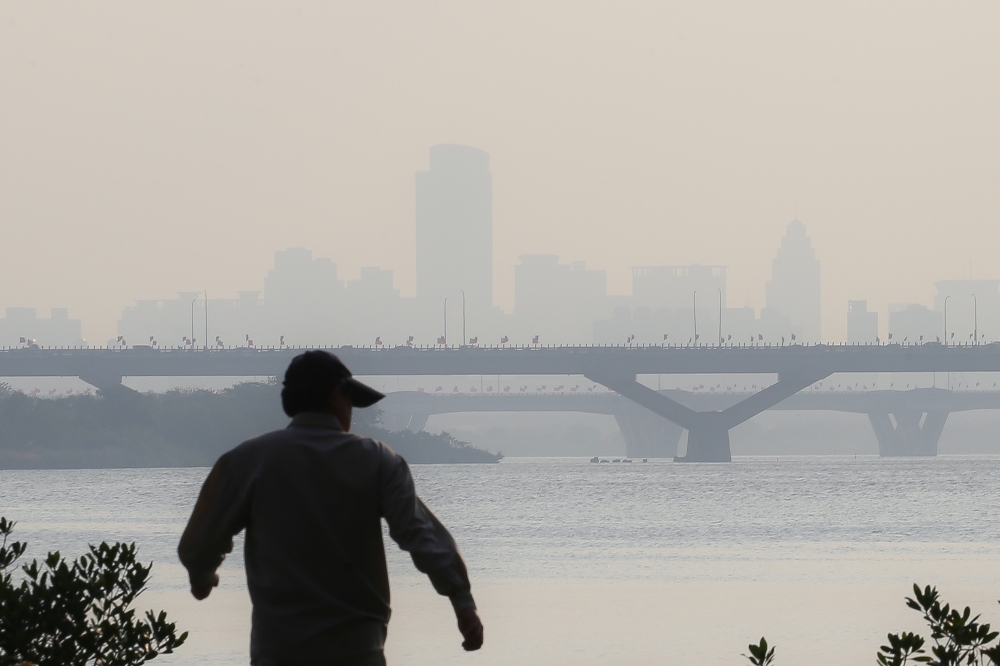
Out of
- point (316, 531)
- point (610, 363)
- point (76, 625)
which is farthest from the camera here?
point (610, 363)

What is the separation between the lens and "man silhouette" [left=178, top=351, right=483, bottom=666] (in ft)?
16.8

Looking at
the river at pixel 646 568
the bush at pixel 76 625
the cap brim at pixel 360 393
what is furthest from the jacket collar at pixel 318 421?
the river at pixel 646 568

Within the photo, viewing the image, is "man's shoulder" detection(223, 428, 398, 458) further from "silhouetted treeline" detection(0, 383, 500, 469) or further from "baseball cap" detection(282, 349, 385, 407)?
"silhouetted treeline" detection(0, 383, 500, 469)

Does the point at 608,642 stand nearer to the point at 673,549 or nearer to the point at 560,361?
the point at 673,549

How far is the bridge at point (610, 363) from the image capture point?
111m

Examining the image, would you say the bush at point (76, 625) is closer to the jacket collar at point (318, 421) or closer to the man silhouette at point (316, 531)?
the man silhouette at point (316, 531)

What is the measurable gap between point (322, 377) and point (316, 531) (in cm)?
55

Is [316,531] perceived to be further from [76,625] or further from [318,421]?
[76,625]

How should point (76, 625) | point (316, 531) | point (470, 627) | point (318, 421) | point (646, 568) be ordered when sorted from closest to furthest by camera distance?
point (470, 627)
point (316, 531)
point (318, 421)
point (76, 625)
point (646, 568)

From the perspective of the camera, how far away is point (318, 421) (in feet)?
17.3

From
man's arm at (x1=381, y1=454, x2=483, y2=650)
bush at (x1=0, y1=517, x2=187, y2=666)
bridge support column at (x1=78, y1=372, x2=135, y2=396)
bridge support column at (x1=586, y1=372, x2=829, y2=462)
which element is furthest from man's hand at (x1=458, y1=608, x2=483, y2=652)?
bridge support column at (x1=78, y1=372, x2=135, y2=396)

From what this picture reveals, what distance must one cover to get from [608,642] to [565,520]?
3526 cm


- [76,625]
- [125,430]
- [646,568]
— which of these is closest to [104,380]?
[125,430]

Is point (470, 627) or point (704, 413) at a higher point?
point (470, 627)
